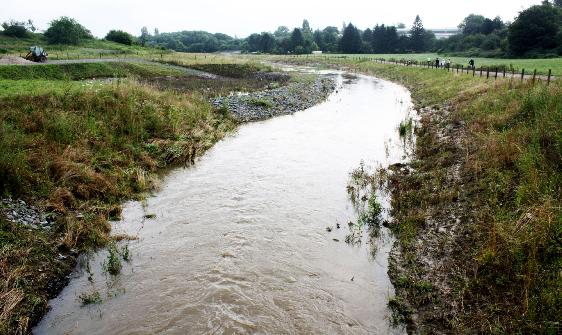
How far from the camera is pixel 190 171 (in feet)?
62.0

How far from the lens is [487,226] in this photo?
→ 10484 millimetres

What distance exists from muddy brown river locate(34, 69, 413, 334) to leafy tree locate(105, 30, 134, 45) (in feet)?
337

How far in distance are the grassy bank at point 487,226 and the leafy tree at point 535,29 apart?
64.5 m

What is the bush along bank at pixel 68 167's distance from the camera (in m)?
9.83

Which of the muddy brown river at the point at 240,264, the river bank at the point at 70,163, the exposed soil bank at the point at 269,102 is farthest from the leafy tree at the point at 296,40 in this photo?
the muddy brown river at the point at 240,264

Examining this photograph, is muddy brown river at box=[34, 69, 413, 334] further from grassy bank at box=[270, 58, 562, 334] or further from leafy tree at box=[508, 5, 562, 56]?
leafy tree at box=[508, 5, 562, 56]

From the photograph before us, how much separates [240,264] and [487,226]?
22.9 ft

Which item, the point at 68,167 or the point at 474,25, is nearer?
the point at 68,167

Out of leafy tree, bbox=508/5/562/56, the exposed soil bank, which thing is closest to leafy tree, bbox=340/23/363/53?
leafy tree, bbox=508/5/562/56

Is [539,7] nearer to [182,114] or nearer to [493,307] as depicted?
[182,114]

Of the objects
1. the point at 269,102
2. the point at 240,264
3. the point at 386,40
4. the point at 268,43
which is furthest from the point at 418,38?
the point at 240,264

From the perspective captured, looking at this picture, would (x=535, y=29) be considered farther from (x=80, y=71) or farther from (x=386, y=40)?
Result: (x=80, y=71)

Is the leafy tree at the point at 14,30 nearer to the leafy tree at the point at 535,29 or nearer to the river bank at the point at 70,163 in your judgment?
the river bank at the point at 70,163

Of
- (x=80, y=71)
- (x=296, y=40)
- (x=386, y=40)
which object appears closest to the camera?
(x=80, y=71)
